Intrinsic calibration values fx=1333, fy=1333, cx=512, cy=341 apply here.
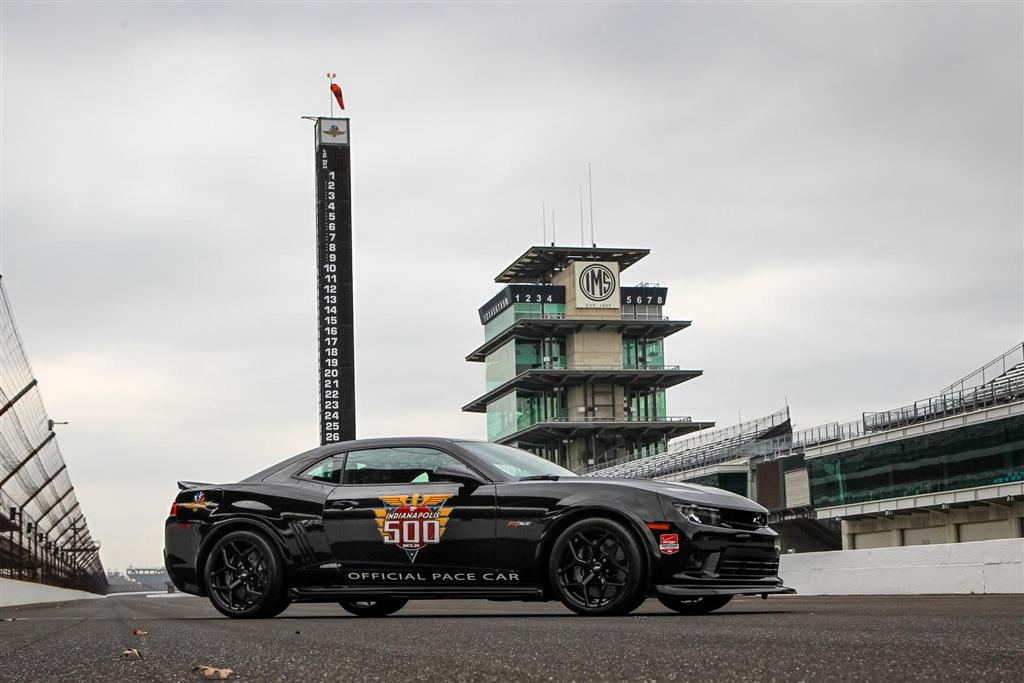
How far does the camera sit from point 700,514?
340 inches

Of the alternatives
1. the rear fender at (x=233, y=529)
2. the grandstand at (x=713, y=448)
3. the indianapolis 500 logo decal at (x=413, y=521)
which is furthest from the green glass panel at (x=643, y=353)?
the indianapolis 500 logo decal at (x=413, y=521)

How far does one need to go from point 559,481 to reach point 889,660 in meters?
4.47

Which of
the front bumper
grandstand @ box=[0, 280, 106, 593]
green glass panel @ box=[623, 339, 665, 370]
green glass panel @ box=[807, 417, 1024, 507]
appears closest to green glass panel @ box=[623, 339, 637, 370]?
green glass panel @ box=[623, 339, 665, 370]

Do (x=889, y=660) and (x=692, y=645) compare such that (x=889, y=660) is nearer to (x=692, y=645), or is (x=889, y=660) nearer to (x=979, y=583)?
(x=692, y=645)

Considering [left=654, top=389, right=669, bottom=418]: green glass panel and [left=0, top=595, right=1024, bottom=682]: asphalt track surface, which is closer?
[left=0, top=595, right=1024, bottom=682]: asphalt track surface

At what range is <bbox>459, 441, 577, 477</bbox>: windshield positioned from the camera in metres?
9.32

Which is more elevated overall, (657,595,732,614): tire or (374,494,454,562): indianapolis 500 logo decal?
(374,494,454,562): indianapolis 500 logo decal

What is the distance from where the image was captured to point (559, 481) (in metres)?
8.91

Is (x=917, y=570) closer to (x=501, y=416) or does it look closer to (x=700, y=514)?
(x=700, y=514)

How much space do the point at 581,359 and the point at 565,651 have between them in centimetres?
10132

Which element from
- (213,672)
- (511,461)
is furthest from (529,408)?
(213,672)

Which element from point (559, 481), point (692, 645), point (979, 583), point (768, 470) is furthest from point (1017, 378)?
point (692, 645)

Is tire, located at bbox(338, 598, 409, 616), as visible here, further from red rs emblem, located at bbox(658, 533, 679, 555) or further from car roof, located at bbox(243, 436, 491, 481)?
red rs emblem, located at bbox(658, 533, 679, 555)

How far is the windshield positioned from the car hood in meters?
0.50
